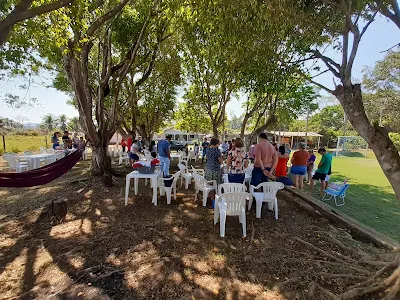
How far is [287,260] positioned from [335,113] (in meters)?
57.7

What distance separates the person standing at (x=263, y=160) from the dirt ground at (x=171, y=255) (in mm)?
755

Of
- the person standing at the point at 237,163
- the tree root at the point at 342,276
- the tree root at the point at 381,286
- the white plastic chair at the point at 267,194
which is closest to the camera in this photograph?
the tree root at the point at 381,286

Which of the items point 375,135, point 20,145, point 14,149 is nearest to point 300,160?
point 375,135

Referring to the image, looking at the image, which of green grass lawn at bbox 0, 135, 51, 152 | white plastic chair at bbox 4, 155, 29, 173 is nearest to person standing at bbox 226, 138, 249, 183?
white plastic chair at bbox 4, 155, 29, 173

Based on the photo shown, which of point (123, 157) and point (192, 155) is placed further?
point (192, 155)

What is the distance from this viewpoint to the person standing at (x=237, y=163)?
4832 millimetres

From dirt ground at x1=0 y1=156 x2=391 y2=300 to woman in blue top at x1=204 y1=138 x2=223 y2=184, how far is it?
0.76 m

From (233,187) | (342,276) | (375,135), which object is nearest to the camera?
(375,135)

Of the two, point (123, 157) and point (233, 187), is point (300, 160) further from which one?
point (123, 157)

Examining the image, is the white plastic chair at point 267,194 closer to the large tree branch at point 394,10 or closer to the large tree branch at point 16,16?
the large tree branch at point 394,10

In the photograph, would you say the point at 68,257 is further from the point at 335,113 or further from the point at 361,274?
the point at 335,113

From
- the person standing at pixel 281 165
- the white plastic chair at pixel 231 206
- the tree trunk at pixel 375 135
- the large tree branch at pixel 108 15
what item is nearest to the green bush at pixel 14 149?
the large tree branch at pixel 108 15

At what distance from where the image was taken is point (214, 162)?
5.10 m

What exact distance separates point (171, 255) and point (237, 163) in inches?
88.5
